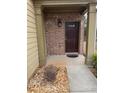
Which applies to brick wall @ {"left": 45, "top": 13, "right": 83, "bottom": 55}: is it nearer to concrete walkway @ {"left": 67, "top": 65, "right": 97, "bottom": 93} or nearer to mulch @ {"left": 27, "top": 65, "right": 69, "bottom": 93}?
concrete walkway @ {"left": 67, "top": 65, "right": 97, "bottom": 93}

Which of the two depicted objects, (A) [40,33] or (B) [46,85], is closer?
(B) [46,85]

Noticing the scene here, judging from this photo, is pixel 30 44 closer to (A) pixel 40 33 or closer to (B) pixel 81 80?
(A) pixel 40 33

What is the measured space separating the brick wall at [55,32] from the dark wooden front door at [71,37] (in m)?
0.35

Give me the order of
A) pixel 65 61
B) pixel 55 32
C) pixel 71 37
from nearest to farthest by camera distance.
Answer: pixel 65 61 < pixel 55 32 < pixel 71 37

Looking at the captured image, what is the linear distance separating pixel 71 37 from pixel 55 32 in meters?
1.05

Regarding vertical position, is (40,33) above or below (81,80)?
above

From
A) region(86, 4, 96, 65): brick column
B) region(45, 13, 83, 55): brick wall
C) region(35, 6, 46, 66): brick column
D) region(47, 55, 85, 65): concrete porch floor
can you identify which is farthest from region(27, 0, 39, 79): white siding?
region(45, 13, 83, 55): brick wall

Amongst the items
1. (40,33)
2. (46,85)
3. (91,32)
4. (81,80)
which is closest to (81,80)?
(81,80)

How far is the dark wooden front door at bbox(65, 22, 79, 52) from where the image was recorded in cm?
961

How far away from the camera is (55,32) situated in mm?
9297

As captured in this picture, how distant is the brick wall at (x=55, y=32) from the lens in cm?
922
